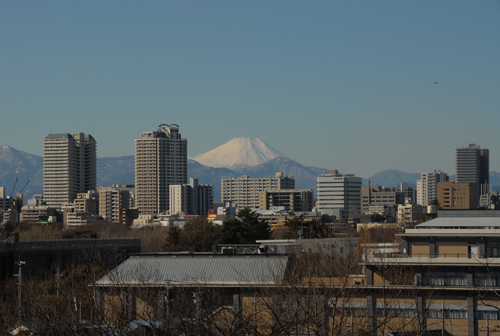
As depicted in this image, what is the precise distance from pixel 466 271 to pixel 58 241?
4073 cm

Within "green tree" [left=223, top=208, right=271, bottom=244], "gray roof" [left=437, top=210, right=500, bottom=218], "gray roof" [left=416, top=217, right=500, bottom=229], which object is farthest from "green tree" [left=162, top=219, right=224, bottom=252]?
"gray roof" [left=416, top=217, right=500, bottom=229]

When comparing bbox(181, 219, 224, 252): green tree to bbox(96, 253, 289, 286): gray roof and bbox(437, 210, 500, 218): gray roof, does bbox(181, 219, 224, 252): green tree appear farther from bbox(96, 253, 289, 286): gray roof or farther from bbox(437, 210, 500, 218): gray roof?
bbox(96, 253, 289, 286): gray roof

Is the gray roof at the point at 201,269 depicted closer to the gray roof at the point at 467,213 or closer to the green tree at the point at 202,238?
the gray roof at the point at 467,213

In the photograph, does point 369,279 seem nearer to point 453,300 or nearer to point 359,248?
point 453,300

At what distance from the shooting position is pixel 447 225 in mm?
45969

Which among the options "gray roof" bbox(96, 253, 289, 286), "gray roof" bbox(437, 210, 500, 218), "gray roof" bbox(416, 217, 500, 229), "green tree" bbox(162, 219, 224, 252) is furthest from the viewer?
"green tree" bbox(162, 219, 224, 252)

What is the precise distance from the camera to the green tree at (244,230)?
81688mm

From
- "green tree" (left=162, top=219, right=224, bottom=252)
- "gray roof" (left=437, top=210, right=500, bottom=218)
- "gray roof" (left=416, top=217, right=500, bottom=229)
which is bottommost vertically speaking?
"green tree" (left=162, top=219, right=224, bottom=252)

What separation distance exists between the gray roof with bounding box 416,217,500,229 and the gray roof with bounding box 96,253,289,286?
10.6 meters

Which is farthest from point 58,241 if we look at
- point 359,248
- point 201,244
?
point 359,248

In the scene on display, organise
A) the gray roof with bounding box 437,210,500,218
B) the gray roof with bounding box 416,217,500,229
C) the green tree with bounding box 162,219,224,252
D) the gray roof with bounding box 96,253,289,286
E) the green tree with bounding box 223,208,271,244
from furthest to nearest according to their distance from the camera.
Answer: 1. the green tree with bounding box 223,208,271,244
2. the green tree with bounding box 162,219,224,252
3. the gray roof with bounding box 437,210,500,218
4. the gray roof with bounding box 416,217,500,229
5. the gray roof with bounding box 96,253,289,286

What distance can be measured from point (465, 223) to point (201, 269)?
1642 cm

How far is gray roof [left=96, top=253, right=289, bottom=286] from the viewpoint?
1524 inches

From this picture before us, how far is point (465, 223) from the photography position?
4641cm
